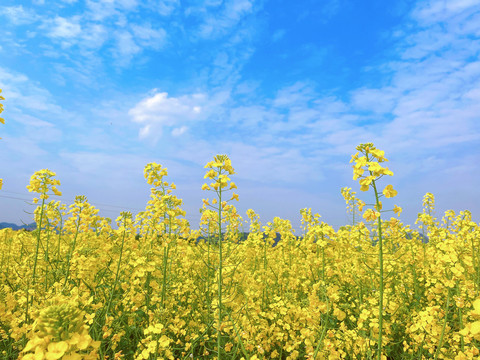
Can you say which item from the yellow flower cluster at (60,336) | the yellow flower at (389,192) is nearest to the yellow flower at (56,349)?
the yellow flower cluster at (60,336)

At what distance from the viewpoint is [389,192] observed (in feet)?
7.96

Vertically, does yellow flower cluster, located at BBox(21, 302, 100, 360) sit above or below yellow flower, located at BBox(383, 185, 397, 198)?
below

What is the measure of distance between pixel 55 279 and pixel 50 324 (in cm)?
428

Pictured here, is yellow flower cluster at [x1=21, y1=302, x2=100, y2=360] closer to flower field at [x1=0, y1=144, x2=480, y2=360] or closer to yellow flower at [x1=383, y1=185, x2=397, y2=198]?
flower field at [x1=0, y1=144, x2=480, y2=360]

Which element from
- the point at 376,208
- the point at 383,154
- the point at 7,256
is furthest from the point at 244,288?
the point at 7,256

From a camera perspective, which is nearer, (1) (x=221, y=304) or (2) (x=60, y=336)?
(2) (x=60, y=336)

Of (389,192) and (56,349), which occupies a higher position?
(389,192)

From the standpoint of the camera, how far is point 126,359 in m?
3.74

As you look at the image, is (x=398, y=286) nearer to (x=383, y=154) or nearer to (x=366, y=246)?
(x=366, y=246)

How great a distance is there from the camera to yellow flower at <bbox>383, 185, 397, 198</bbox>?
7.89ft

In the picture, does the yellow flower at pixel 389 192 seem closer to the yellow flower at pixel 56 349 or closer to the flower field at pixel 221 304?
the flower field at pixel 221 304

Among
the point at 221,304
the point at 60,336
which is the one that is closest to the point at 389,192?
the point at 221,304

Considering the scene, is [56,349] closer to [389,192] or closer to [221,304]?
[221,304]

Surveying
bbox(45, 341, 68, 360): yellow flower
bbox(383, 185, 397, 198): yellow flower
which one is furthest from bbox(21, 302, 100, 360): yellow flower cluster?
bbox(383, 185, 397, 198): yellow flower
